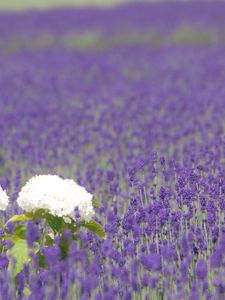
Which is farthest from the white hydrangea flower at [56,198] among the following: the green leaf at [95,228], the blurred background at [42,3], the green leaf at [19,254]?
the blurred background at [42,3]

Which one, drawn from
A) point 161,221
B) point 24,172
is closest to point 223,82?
point 24,172

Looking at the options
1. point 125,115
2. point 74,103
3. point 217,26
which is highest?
point 217,26

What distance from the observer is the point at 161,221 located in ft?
13.6

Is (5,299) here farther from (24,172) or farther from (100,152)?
(100,152)

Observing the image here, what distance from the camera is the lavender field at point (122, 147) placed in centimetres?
362

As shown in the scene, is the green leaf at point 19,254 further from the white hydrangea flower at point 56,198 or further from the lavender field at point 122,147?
the white hydrangea flower at point 56,198

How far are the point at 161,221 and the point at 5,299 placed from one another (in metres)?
1.13

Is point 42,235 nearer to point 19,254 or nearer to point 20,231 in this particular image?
point 20,231

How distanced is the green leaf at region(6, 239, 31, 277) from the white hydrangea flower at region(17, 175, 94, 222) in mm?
205

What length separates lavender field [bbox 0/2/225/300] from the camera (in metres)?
3.62

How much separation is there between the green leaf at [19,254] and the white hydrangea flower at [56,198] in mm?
205

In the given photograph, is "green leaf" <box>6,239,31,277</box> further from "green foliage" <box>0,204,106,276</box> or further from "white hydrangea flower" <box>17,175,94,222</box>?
"white hydrangea flower" <box>17,175,94,222</box>

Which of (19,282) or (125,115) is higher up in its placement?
(125,115)

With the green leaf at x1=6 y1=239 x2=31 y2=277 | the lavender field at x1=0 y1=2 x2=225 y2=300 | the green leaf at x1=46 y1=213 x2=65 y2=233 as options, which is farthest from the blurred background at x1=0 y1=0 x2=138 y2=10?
the green leaf at x1=6 y1=239 x2=31 y2=277
